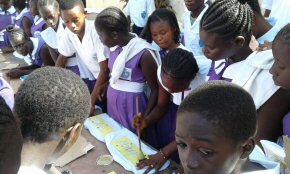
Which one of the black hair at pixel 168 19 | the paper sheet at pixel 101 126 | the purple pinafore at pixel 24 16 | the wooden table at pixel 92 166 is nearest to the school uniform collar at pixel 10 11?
the purple pinafore at pixel 24 16

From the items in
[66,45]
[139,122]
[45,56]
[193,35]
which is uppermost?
[193,35]

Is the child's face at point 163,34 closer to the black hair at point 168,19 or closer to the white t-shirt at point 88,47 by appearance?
the black hair at point 168,19

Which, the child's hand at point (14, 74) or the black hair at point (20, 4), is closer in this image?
the child's hand at point (14, 74)

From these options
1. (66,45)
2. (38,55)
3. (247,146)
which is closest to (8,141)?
(247,146)

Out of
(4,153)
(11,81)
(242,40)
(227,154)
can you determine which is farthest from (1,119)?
(11,81)

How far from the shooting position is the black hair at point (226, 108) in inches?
31.4

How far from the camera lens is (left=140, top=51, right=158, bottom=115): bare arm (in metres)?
1.72

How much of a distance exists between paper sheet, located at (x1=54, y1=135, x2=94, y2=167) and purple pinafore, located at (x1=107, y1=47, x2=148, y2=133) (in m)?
0.39

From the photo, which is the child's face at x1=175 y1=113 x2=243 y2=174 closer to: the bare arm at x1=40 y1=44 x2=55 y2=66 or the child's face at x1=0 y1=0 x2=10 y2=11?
the bare arm at x1=40 y1=44 x2=55 y2=66

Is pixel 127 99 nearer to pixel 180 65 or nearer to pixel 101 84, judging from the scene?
pixel 101 84

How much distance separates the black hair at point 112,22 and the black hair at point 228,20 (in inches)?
24.5

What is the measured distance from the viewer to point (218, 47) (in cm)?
126

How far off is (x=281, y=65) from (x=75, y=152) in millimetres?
965

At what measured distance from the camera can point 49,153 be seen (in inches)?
38.7
